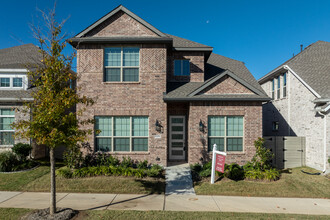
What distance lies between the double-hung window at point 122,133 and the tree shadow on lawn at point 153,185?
7.37ft

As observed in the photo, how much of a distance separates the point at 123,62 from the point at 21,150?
707cm

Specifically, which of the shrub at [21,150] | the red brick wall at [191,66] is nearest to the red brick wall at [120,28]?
the red brick wall at [191,66]

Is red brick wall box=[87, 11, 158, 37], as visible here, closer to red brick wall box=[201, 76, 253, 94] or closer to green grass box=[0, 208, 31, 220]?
red brick wall box=[201, 76, 253, 94]

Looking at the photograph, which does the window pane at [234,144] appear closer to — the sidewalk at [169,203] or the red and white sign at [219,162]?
the red and white sign at [219,162]

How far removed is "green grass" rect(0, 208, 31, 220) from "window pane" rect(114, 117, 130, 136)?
528 centimetres

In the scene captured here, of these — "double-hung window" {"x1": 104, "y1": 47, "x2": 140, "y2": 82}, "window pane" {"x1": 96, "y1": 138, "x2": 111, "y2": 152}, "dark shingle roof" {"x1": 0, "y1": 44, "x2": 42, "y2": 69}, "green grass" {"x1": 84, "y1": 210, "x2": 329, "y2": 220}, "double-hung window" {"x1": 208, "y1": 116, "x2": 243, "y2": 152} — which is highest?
"dark shingle roof" {"x1": 0, "y1": 44, "x2": 42, "y2": 69}

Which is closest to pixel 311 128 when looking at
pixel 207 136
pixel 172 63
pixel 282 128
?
pixel 282 128

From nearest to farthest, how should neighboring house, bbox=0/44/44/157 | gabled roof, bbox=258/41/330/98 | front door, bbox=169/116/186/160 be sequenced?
gabled roof, bbox=258/41/330/98, neighboring house, bbox=0/44/44/157, front door, bbox=169/116/186/160

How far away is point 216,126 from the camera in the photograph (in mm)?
10773

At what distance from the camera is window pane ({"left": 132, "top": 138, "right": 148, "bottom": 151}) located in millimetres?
10781

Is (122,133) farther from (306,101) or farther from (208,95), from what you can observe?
Answer: (306,101)

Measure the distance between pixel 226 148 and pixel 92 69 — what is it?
8201mm

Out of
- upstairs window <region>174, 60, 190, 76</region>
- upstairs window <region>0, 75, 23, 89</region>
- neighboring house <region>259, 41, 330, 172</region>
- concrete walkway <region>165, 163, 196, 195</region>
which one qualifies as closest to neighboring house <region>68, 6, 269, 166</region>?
concrete walkway <region>165, 163, 196, 195</region>

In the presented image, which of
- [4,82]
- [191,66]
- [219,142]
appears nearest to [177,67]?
[191,66]
